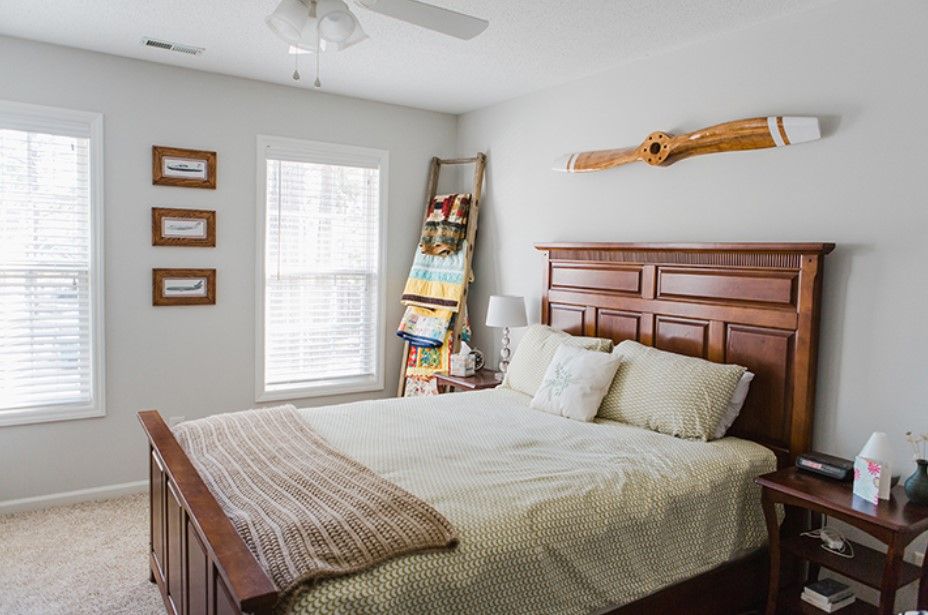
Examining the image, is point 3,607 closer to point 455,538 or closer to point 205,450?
point 205,450

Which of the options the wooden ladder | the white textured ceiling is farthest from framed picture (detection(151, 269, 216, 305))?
the wooden ladder

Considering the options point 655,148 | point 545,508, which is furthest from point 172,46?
point 545,508

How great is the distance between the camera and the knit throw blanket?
5.41ft

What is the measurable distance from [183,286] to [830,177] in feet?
11.6

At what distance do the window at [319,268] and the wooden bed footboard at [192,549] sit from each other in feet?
5.37

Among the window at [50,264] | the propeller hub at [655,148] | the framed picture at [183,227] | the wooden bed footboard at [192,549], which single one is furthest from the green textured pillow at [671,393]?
the window at [50,264]

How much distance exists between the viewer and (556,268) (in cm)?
404

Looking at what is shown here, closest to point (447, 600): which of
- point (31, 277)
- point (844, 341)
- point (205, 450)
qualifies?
point (205, 450)

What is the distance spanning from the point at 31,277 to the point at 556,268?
3.00m

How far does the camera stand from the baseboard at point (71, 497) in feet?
11.8

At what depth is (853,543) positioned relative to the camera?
264 centimetres

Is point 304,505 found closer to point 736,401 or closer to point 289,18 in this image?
point 289,18

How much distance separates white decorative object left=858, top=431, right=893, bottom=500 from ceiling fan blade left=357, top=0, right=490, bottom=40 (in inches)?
79.9

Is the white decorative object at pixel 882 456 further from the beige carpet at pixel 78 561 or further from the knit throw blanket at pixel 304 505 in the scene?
the beige carpet at pixel 78 561
